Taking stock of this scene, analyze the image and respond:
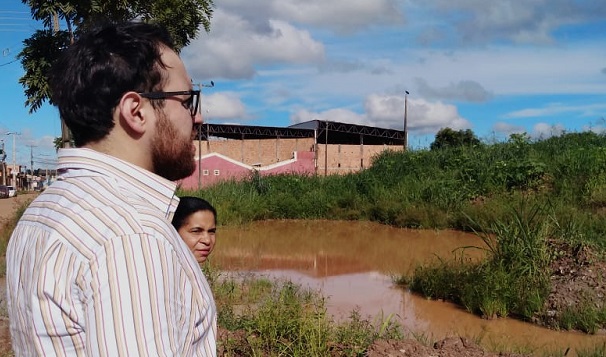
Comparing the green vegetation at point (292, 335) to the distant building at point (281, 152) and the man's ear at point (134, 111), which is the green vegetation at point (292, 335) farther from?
the distant building at point (281, 152)

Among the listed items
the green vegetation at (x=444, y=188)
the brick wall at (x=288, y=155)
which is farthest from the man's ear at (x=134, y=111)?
the brick wall at (x=288, y=155)

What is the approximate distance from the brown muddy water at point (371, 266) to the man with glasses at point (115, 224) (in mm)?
3862

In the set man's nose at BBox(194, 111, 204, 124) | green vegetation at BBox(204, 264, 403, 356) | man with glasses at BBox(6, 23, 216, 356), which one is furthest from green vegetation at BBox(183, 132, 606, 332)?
man with glasses at BBox(6, 23, 216, 356)

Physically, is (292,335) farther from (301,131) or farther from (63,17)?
(301,131)

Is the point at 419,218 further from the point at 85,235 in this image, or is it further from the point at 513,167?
the point at 85,235

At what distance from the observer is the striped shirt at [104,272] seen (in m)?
0.84

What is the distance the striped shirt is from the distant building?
72.6 feet

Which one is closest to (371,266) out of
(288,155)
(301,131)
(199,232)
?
(199,232)

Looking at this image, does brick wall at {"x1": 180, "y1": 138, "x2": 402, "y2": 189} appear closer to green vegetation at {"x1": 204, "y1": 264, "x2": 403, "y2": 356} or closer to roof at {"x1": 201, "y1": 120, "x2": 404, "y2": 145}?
roof at {"x1": 201, "y1": 120, "x2": 404, "y2": 145}

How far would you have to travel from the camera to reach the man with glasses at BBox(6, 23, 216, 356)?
84 cm

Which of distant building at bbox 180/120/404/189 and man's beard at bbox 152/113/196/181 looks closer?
man's beard at bbox 152/113/196/181

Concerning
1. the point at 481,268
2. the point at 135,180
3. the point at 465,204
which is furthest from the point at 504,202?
the point at 135,180

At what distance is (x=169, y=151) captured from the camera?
3.52 ft

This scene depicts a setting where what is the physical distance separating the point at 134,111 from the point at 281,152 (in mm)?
26620
